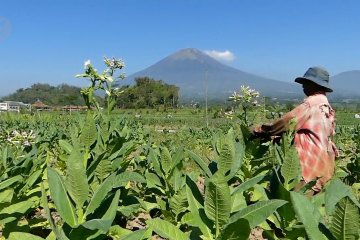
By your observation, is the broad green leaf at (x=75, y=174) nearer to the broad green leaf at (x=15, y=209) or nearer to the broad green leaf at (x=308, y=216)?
the broad green leaf at (x=308, y=216)

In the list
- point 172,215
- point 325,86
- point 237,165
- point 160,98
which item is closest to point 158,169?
point 172,215

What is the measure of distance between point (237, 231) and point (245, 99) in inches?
116

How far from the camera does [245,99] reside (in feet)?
14.2

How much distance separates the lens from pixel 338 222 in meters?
1.17

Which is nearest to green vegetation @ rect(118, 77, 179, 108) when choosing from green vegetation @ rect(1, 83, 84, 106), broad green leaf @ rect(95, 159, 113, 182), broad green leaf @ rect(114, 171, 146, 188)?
green vegetation @ rect(1, 83, 84, 106)

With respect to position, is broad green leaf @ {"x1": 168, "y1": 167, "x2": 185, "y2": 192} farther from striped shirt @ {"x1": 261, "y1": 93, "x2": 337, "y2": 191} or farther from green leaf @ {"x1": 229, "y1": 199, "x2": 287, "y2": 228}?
green leaf @ {"x1": 229, "y1": 199, "x2": 287, "y2": 228}

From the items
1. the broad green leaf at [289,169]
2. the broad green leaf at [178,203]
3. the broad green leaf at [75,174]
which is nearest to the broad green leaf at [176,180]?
the broad green leaf at [178,203]

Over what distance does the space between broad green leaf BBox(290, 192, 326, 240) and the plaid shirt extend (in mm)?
2487

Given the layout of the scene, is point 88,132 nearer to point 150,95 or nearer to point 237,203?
point 237,203

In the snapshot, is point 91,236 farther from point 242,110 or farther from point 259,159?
point 242,110

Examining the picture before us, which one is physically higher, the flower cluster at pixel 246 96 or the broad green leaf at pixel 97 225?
the flower cluster at pixel 246 96

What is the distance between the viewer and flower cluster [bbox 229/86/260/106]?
4.32 meters

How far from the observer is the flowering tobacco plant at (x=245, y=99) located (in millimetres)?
4301

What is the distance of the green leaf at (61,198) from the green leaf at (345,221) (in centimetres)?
97
